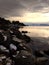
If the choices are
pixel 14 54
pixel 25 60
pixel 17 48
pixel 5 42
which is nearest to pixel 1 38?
pixel 5 42

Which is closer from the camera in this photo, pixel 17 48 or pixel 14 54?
pixel 14 54

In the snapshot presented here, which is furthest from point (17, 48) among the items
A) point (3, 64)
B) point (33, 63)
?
point (3, 64)

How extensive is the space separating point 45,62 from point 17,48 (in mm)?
4263

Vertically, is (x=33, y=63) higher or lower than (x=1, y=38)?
lower

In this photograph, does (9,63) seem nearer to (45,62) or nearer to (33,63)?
(33,63)

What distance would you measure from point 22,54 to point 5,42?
3963 millimetres

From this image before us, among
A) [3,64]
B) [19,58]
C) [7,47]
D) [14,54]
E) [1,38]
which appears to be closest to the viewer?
[3,64]

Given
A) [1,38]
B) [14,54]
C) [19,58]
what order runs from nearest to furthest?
[19,58] → [14,54] → [1,38]

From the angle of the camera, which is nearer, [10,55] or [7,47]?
[10,55]

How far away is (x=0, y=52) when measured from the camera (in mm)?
18125

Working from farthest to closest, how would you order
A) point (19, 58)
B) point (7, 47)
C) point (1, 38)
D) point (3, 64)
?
point (1, 38) < point (7, 47) < point (19, 58) < point (3, 64)

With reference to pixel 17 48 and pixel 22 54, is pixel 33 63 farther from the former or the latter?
pixel 17 48

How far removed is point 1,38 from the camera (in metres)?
22.4

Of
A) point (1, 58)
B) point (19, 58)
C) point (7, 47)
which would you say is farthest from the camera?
point (7, 47)
